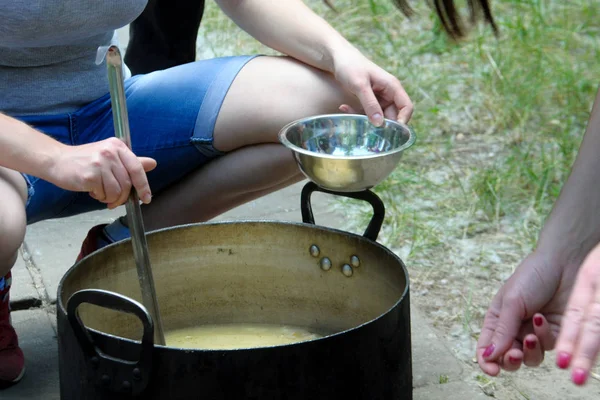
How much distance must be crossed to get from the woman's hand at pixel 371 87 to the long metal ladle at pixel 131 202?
54 centimetres

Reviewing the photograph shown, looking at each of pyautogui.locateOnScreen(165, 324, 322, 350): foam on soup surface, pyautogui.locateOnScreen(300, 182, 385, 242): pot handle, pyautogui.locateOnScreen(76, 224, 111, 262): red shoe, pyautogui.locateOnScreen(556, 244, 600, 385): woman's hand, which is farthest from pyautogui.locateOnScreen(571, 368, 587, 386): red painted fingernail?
pyautogui.locateOnScreen(76, 224, 111, 262): red shoe

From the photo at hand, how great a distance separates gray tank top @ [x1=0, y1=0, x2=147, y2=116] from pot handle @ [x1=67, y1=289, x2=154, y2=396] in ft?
2.30

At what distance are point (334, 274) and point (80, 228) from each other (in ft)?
3.55

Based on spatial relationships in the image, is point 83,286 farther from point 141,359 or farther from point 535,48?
point 535,48

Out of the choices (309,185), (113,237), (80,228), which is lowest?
(80,228)

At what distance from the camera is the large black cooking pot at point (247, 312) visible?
1.28 meters

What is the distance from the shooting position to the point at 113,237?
6.94 feet

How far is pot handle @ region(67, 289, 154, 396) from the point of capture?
1271 millimetres

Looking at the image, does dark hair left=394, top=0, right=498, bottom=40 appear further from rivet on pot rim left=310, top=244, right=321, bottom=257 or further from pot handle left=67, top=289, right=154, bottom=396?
pot handle left=67, top=289, right=154, bottom=396

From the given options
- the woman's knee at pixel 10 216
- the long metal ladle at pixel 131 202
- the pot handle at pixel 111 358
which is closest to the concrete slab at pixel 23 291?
the woman's knee at pixel 10 216

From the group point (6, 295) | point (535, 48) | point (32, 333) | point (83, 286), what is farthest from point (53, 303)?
point (535, 48)

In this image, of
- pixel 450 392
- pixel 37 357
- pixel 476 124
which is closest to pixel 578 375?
pixel 450 392

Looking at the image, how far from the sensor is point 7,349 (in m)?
1.91

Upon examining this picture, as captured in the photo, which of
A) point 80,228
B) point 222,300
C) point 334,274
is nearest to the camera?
point 334,274
